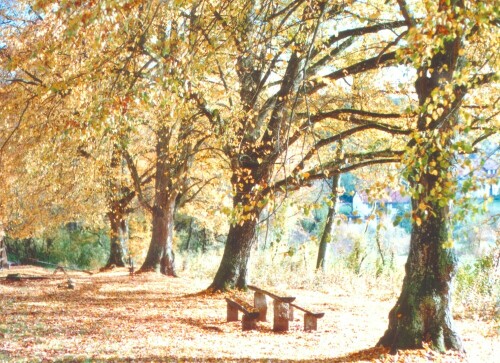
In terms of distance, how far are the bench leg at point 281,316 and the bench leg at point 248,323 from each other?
0.41 m

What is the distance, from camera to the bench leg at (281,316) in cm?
991

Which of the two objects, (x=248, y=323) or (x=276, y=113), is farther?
(x=276, y=113)

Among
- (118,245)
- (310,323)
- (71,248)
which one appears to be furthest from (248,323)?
(71,248)

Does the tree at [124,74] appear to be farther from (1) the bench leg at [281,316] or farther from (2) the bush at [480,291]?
(2) the bush at [480,291]

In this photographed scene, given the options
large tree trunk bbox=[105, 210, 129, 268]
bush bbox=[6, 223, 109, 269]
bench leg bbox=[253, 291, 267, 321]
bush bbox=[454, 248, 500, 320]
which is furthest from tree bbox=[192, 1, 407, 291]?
bush bbox=[6, 223, 109, 269]

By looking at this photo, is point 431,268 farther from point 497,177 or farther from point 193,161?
point 193,161

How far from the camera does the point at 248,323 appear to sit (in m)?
9.97

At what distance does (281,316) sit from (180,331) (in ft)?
6.31

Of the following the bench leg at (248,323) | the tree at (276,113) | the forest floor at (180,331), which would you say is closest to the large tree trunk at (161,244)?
the forest floor at (180,331)

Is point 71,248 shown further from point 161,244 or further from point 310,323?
point 310,323

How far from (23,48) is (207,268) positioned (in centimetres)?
1318

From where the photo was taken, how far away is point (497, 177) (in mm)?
4180

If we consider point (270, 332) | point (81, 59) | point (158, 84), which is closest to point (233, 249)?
point (270, 332)

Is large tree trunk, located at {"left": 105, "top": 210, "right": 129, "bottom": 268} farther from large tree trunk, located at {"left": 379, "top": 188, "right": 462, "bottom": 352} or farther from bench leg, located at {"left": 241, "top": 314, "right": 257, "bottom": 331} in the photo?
large tree trunk, located at {"left": 379, "top": 188, "right": 462, "bottom": 352}
